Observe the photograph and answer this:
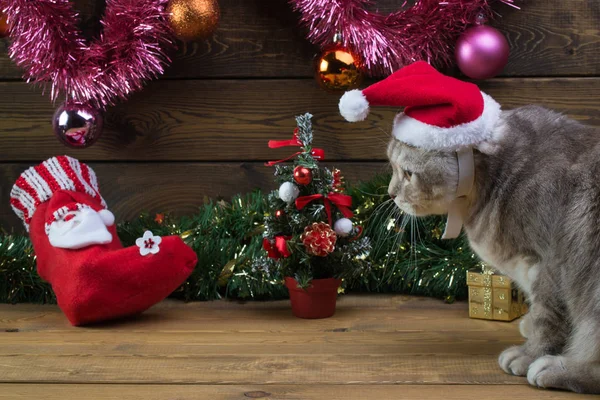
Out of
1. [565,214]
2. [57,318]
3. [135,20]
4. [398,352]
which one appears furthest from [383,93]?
[57,318]

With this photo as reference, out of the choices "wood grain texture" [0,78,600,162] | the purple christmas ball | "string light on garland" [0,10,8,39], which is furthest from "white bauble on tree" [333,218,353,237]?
"string light on garland" [0,10,8,39]

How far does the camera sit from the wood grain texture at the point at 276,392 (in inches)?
46.0

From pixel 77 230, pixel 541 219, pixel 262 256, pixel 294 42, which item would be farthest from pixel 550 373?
pixel 294 42

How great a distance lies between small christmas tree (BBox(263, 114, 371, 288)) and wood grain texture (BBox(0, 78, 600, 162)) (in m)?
0.34

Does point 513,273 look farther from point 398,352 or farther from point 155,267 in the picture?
point 155,267

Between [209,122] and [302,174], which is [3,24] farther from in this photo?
[302,174]

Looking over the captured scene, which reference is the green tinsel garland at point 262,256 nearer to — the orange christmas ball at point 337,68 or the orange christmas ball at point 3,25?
the orange christmas ball at point 337,68

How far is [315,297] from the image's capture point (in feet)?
5.31

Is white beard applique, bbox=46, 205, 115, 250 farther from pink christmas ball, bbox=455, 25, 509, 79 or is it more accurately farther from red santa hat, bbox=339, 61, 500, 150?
pink christmas ball, bbox=455, 25, 509, 79

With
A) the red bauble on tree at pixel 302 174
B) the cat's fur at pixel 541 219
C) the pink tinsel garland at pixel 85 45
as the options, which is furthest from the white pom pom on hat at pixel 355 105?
the pink tinsel garland at pixel 85 45

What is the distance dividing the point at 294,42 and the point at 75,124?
57cm

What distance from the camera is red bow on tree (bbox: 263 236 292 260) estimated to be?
1604 millimetres

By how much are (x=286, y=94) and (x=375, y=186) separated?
35cm

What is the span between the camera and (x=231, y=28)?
6.38 ft
